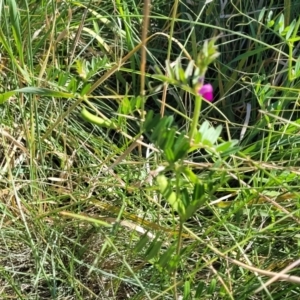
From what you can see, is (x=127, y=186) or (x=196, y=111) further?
(x=127, y=186)

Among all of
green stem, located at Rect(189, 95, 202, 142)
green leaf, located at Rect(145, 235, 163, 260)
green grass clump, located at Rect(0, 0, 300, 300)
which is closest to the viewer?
green stem, located at Rect(189, 95, 202, 142)

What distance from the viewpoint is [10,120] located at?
1.01m

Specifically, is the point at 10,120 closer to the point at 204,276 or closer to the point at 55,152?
the point at 55,152

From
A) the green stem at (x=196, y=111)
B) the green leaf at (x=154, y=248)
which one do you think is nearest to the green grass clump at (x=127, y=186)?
the green leaf at (x=154, y=248)

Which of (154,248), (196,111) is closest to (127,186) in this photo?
(154,248)

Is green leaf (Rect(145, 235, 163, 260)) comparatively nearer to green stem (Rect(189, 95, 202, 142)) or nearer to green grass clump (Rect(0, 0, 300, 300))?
green grass clump (Rect(0, 0, 300, 300))

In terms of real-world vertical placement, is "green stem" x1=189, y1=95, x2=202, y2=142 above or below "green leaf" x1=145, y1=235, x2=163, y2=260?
above

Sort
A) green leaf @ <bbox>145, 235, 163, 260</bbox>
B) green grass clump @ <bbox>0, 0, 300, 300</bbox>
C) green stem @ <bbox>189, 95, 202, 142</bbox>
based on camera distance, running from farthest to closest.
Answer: green grass clump @ <bbox>0, 0, 300, 300</bbox> → green leaf @ <bbox>145, 235, 163, 260</bbox> → green stem @ <bbox>189, 95, 202, 142</bbox>

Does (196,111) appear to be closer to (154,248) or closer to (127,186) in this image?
(154,248)

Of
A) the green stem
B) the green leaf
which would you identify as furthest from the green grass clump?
the green stem

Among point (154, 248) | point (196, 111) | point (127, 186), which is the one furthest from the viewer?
point (127, 186)

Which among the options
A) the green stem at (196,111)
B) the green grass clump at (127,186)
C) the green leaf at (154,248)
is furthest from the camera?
the green grass clump at (127,186)

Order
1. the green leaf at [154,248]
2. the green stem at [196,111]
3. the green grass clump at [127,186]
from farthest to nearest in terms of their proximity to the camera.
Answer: the green grass clump at [127,186] → the green leaf at [154,248] → the green stem at [196,111]

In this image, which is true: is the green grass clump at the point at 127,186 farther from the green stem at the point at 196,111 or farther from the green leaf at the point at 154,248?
the green stem at the point at 196,111
